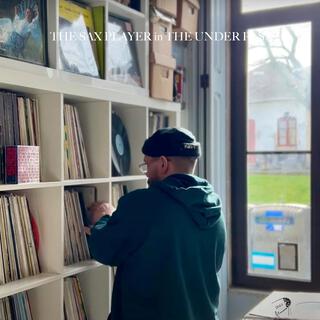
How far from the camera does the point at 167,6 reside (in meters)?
2.64

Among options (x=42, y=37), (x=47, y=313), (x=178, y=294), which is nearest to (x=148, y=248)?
(x=178, y=294)

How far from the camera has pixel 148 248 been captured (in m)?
1.75

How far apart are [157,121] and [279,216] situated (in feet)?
3.42

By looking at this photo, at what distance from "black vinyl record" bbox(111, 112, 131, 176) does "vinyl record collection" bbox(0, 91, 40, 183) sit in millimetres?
517

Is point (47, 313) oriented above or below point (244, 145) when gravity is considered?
below

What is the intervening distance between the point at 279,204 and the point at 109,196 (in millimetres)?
1362

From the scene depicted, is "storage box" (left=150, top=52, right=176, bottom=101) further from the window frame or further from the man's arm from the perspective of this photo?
the man's arm

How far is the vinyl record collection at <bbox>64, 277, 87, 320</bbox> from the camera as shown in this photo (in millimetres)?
2119

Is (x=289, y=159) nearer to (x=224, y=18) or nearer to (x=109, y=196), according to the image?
(x=224, y=18)

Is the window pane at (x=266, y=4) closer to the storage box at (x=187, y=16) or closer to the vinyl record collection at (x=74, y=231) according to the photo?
the storage box at (x=187, y=16)

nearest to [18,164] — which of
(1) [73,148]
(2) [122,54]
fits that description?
(1) [73,148]

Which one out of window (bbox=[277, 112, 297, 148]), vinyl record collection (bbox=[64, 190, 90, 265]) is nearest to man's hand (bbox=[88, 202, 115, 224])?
vinyl record collection (bbox=[64, 190, 90, 265])

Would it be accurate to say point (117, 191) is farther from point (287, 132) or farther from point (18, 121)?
point (287, 132)

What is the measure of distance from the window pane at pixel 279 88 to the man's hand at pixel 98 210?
141cm
